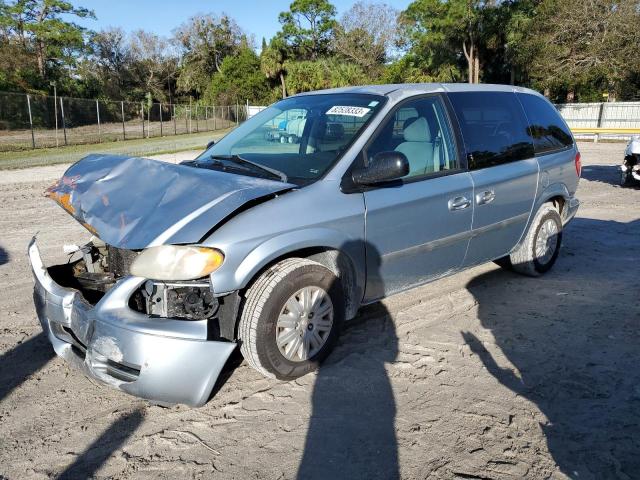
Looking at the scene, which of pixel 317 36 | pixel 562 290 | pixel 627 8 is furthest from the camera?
pixel 317 36

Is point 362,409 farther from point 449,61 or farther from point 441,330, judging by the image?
point 449,61

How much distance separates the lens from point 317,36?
5878 centimetres

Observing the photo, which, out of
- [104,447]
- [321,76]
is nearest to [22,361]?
[104,447]

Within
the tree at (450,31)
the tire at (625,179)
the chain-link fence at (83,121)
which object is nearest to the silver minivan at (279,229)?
the tire at (625,179)

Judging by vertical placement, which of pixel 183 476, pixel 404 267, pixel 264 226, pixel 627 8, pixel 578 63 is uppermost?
pixel 627 8

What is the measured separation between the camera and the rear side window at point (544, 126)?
524 cm

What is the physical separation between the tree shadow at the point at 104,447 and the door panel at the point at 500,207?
2.91m

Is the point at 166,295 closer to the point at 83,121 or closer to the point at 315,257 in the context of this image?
the point at 315,257

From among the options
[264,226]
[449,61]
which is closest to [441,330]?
[264,226]

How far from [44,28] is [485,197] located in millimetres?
48506

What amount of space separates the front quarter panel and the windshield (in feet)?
0.72

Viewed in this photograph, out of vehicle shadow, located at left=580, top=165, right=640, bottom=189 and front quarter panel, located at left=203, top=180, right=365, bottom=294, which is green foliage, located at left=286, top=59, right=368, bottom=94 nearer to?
vehicle shadow, located at left=580, top=165, right=640, bottom=189

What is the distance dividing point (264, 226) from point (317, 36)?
59981 millimetres

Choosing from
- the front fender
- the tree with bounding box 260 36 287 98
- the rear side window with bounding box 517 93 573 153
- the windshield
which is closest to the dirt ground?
the front fender
